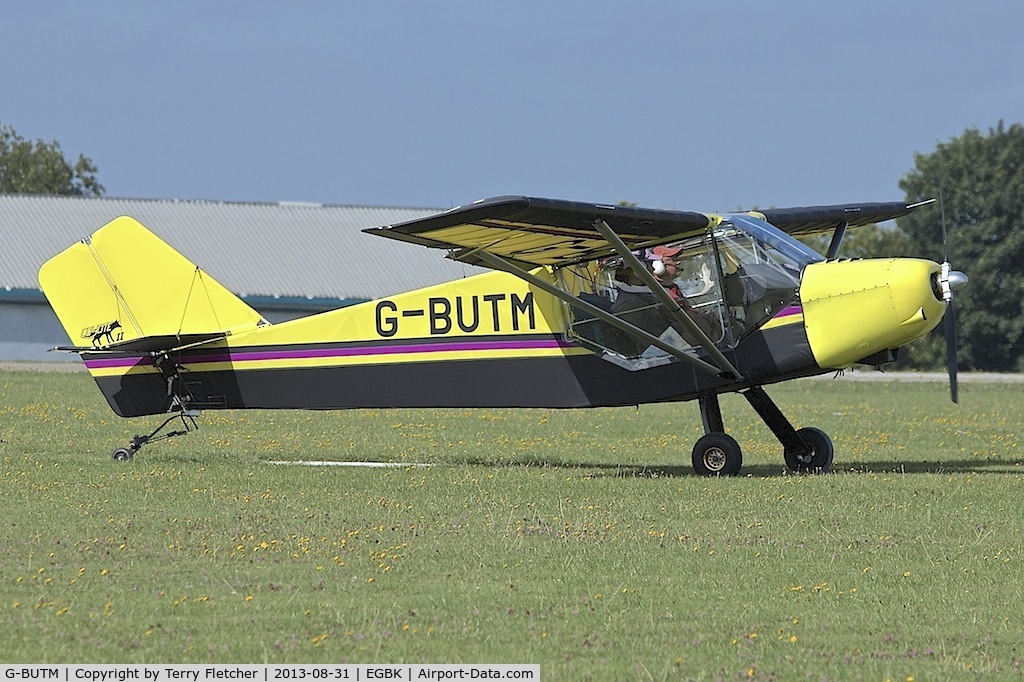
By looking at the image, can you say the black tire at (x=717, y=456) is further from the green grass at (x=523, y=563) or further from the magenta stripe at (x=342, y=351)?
the magenta stripe at (x=342, y=351)

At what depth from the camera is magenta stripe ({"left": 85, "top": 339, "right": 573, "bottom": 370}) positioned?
16.3 meters

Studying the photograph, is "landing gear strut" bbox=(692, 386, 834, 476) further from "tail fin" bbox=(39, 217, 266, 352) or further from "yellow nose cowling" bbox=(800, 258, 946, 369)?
"tail fin" bbox=(39, 217, 266, 352)

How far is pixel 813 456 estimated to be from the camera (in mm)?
16078

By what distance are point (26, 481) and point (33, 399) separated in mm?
16376

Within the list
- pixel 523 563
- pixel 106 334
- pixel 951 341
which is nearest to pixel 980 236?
pixel 951 341

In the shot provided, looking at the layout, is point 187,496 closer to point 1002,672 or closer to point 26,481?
point 26,481

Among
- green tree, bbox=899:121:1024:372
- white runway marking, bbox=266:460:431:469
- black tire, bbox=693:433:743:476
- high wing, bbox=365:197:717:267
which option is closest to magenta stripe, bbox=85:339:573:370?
high wing, bbox=365:197:717:267

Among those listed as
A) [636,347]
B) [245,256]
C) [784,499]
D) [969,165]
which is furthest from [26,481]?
[969,165]

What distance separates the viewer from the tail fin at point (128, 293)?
58.7 ft

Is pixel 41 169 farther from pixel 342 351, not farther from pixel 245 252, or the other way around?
pixel 342 351

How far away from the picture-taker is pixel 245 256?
64.1m

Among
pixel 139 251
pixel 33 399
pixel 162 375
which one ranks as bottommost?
pixel 33 399

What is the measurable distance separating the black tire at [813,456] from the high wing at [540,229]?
3172 mm

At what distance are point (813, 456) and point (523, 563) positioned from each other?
747 cm
